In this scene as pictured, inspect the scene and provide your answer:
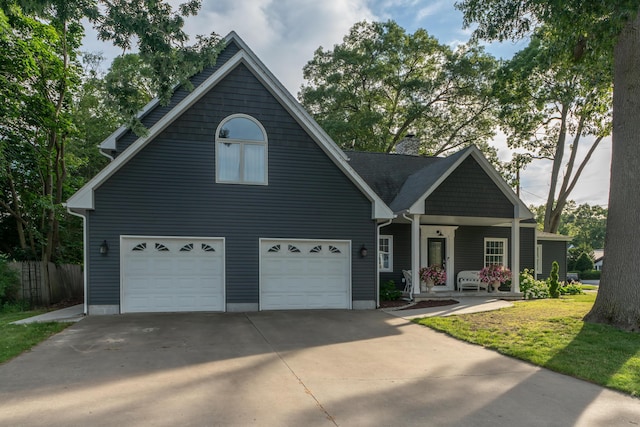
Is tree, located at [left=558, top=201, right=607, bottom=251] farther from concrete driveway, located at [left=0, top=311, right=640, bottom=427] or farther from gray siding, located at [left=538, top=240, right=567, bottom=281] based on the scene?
concrete driveway, located at [left=0, top=311, right=640, bottom=427]

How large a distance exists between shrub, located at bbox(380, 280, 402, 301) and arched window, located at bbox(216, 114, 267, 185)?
5382 mm

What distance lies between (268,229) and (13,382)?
6.94m

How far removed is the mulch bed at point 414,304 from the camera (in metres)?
12.2

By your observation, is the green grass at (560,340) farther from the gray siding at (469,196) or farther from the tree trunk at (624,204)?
the gray siding at (469,196)

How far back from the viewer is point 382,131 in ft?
87.2

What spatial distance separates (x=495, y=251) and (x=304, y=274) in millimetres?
8958

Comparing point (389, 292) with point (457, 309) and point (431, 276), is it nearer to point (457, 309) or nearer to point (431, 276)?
point (431, 276)

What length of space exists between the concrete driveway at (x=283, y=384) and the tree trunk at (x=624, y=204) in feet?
12.3

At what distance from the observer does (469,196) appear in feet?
44.9

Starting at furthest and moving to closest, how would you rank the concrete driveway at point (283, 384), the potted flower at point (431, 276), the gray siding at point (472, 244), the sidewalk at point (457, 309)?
the gray siding at point (472, 244) → the potted flower at point (431, 276) → the sidewalk at point (457, 309) → the concrete driveway at point (283, 384)

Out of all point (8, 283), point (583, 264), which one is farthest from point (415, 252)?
point (583, 264)

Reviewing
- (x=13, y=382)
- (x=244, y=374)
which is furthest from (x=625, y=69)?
(x=13, y=382)

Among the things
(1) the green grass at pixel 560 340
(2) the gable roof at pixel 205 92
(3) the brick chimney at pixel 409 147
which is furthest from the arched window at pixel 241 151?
(3) the brick chimney at pixel 409 147

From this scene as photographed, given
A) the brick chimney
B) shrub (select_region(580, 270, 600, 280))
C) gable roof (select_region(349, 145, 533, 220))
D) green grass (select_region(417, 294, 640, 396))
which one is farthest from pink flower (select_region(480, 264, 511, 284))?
shrub (select_region(580, 270, 600, 280))
